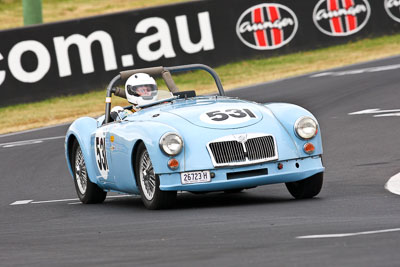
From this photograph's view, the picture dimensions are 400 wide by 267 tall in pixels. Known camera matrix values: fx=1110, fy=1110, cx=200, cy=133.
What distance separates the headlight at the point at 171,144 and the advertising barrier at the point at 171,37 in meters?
14.3

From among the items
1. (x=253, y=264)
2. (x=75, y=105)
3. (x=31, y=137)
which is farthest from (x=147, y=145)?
(x=75, y=105)

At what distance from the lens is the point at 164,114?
10.2m

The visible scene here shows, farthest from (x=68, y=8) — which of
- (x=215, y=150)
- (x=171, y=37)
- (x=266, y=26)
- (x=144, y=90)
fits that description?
(x=215, y=150)

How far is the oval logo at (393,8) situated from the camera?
2792 cm

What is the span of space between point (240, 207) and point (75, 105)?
48.2ft

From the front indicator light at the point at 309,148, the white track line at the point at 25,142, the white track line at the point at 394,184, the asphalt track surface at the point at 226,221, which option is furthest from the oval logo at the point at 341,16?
the front indicator light at the point at 309,148

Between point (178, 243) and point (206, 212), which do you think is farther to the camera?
point (206, 212)

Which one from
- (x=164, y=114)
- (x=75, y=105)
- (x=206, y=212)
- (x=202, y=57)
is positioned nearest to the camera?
(x=206, y=212)

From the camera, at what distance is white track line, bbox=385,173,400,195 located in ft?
32.4

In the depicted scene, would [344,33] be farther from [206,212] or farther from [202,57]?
[206,212]

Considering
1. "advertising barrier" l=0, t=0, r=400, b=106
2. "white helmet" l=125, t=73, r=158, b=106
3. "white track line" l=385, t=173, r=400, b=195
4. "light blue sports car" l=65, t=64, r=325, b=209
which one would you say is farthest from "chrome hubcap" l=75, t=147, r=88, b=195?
"advertising barrier" l=0, t=0, r=400, b=106

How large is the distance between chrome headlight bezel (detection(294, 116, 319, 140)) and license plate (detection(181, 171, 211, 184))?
2.98 feet

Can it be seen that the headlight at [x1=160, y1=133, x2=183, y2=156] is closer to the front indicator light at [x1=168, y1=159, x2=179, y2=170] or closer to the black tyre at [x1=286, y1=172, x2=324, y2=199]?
the front indicator light at [x1=168, y1=159, x2=179, y2=170]

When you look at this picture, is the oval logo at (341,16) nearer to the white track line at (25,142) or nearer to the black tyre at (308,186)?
the white track line at (25,142)
